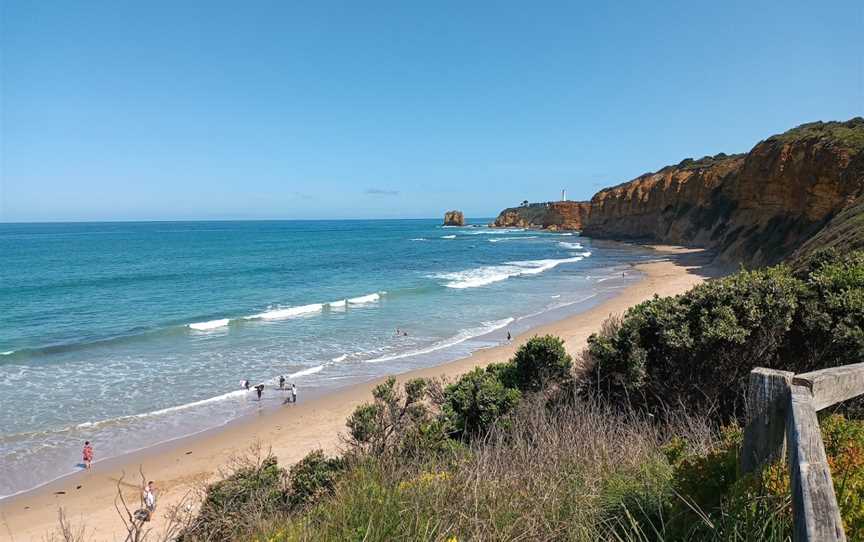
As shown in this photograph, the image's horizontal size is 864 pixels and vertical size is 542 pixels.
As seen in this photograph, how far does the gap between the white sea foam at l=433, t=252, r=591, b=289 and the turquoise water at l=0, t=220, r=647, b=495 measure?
0.21 metres

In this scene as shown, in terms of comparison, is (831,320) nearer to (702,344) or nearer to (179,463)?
(702,344)

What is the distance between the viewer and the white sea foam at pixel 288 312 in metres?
28.9

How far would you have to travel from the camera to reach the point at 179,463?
12812 millimetres

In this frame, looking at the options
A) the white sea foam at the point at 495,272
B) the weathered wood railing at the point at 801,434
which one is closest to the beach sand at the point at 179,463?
the weathered wood railing at the point at 801,434

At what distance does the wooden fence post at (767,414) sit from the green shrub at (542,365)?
7061 millimetres

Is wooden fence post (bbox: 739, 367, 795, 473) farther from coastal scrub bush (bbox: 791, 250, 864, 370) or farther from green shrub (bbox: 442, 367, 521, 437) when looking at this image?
green shrub (bbox: 442, 367, 521, 437)

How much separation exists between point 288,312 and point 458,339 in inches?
466

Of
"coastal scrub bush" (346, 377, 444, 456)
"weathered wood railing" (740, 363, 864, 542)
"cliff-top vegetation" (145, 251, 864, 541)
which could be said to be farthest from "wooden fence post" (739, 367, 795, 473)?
"coastal scrub bush" (346, 377, 444, 456)

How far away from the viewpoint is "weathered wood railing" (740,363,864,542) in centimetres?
140

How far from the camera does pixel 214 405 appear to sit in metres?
16.5

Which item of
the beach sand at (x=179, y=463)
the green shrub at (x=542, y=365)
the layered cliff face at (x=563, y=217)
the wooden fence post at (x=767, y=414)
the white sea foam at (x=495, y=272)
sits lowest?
the beach sand at (x=179, y=463)

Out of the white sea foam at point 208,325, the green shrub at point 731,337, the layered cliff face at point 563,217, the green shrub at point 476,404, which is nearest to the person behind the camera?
the green shrub at point 731,337

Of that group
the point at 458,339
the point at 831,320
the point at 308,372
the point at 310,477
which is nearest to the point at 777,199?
the point at 458,339

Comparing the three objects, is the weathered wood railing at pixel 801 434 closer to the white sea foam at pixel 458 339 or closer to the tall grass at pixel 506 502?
the tall grass at pixel 506 502
